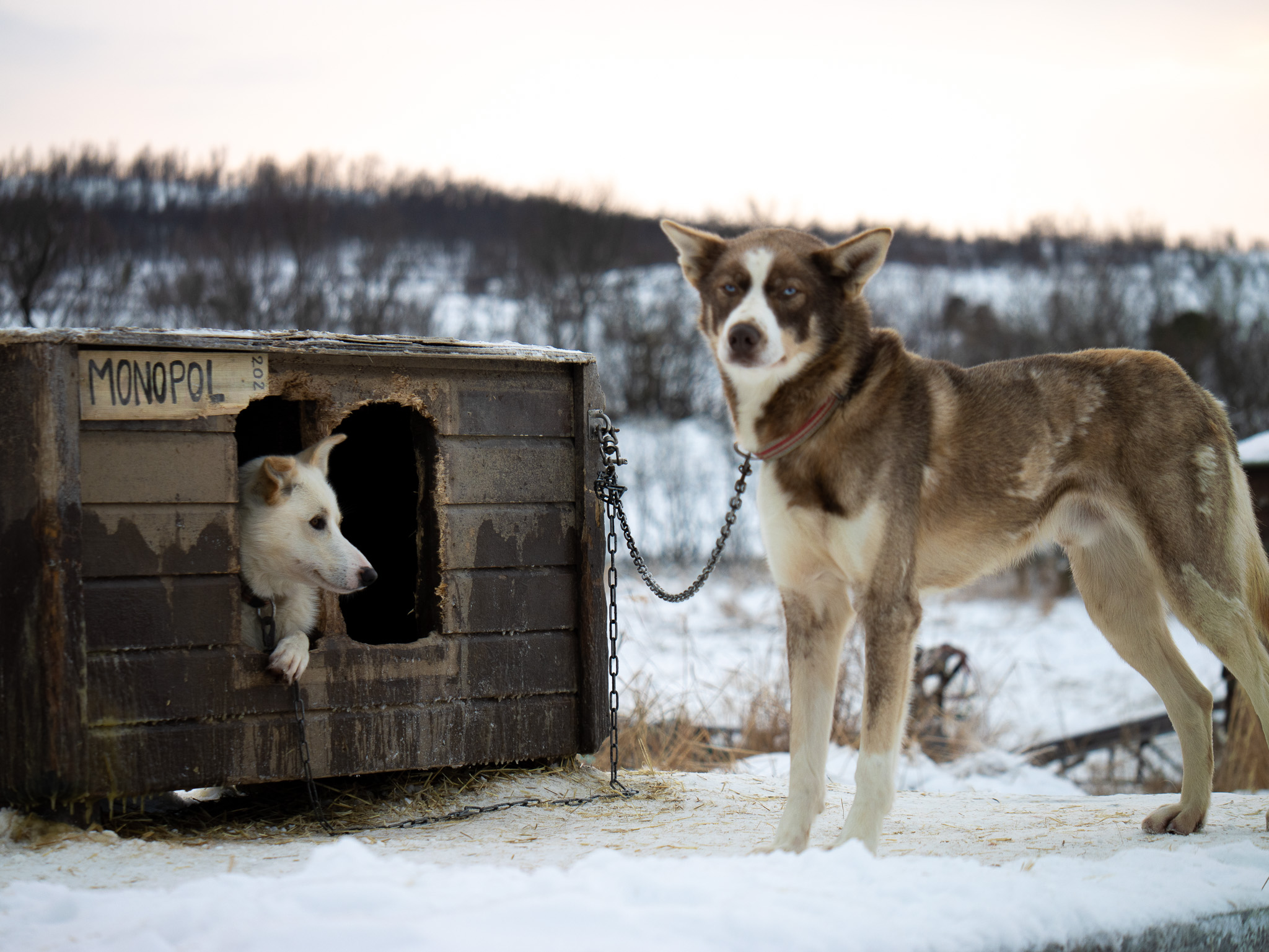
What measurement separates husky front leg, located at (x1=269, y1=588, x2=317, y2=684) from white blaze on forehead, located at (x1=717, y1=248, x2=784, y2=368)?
166cm

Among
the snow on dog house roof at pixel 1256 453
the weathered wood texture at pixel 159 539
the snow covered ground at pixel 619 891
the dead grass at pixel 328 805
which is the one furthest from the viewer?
the snow on dog house roof at pixel 1256 453

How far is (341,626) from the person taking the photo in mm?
3797

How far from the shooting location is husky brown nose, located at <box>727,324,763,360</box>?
9.02 feet

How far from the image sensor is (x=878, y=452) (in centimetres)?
292

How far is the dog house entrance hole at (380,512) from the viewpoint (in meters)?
5.07

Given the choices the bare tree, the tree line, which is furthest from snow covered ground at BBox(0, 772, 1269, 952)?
the bare tree

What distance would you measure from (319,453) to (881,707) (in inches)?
85.2

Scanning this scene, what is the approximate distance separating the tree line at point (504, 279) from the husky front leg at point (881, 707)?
1090cm

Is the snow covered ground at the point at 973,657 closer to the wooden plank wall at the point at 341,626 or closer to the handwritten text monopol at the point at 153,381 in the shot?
the wooden plank wall at the point at 341,626

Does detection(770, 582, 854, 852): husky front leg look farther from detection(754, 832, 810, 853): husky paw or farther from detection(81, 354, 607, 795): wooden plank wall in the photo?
detection(81, 354, 607, 795): wooden plank wall

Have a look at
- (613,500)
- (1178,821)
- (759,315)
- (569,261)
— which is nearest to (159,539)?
(613,500)

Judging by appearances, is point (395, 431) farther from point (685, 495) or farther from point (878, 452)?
point (685, 495)

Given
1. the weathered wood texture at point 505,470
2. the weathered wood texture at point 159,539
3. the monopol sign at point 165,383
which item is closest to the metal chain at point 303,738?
the weathered wood texture at point 159,539

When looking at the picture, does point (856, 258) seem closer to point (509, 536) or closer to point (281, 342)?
point (509, 536)
